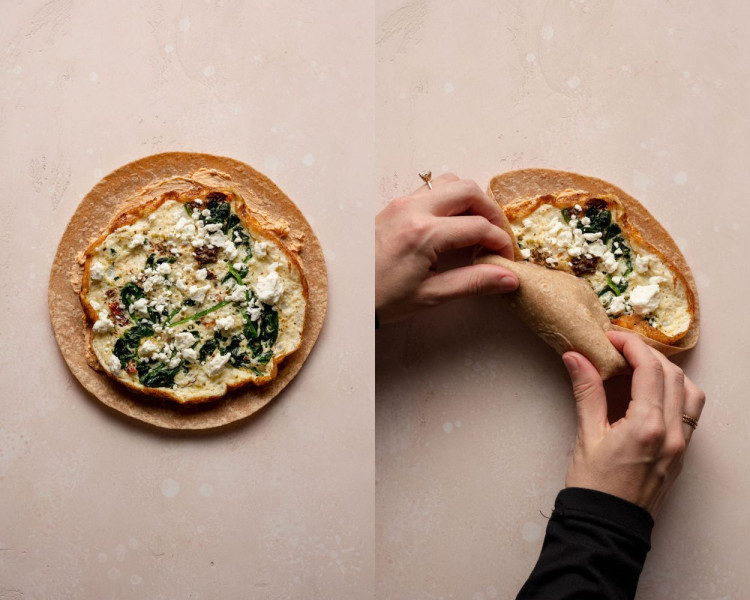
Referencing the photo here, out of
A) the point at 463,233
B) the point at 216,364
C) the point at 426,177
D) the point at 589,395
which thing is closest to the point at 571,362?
the point at 589,395

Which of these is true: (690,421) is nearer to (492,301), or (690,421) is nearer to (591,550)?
(591,550)

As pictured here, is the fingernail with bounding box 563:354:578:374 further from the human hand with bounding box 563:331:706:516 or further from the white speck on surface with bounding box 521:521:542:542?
the white speck on surface with bounding box 521:521:542:542

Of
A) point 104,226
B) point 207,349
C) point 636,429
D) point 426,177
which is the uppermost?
point 426,177

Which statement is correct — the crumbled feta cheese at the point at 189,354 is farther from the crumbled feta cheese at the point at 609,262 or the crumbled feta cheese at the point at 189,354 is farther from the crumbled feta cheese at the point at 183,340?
the crumbled feta cheese at the point at 609,262

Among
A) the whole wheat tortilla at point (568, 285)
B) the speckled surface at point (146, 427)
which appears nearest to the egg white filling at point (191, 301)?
the speckled surface at point (146, 427)

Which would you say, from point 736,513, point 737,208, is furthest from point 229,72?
point 736,513

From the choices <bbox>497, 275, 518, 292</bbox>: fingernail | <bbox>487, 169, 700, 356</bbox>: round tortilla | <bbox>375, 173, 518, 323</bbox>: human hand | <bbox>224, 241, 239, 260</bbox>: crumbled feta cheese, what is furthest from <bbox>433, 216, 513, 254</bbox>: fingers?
<bbox>224, 241, 239, 260</bbox>: crumbled feta cheese
